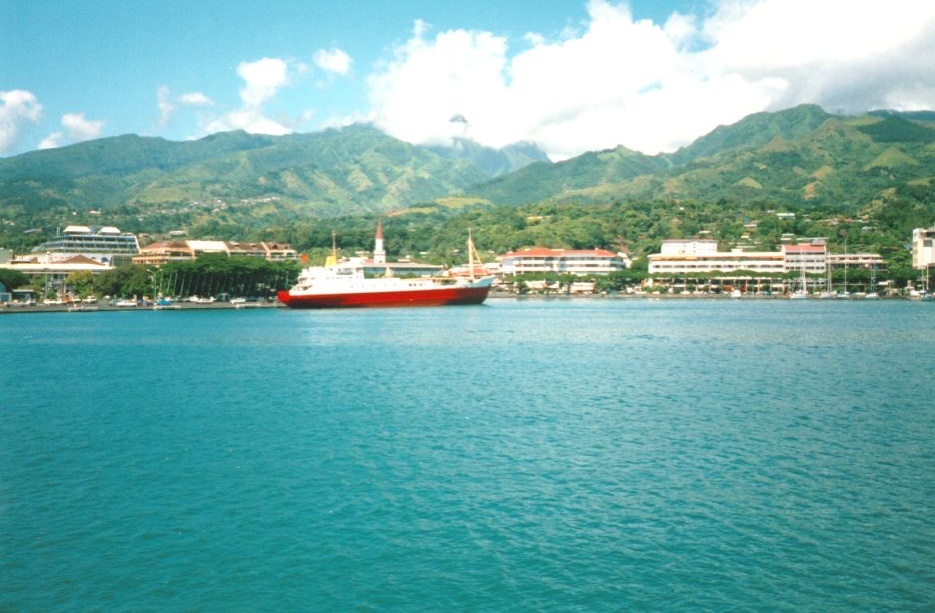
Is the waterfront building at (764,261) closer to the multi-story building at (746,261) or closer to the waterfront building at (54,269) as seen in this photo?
the multi-story building at (746,261)

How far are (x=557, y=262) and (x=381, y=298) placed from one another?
208 feet

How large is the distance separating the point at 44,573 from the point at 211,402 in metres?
15.3

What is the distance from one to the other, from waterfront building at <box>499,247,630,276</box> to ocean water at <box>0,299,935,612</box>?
382 feet

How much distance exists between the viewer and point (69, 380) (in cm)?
3331

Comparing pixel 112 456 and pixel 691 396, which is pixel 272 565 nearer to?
pixel 112 456

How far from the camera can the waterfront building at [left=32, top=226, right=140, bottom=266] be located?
149750mm

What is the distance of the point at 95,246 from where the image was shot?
6142 inches

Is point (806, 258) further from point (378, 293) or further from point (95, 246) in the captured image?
point (95, 246)

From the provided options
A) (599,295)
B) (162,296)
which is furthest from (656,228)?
(162,296)

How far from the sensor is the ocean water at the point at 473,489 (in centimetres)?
1175

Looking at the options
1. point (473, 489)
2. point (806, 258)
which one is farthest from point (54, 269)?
point (473, 489)

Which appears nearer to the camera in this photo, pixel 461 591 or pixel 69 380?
pixel 461 591

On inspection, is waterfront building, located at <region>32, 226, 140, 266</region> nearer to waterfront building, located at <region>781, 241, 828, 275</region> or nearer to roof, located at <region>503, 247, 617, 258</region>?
roof, located at <region>503, 247, 617, 258</region>

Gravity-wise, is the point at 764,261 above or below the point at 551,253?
below
